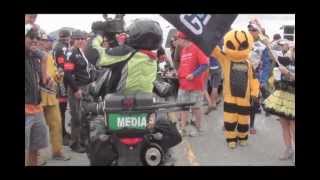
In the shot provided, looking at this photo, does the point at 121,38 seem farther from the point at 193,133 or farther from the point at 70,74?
the point at 193,133

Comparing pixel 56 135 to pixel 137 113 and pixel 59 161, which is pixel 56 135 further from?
pixel 137 113

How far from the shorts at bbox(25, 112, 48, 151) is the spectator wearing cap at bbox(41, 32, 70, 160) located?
2.5 inches

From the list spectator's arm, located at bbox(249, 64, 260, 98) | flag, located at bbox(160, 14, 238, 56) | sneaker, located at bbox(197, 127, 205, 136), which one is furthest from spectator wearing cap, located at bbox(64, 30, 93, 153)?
spectator's arm, located at bbox(249, 64, 260, 98)

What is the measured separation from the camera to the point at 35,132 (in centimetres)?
730

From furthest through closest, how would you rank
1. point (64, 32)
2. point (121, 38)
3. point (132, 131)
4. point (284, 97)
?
1. point (284, 97)
2. point (64, 32)
3. point (121, 38)
4. point (132, 131)

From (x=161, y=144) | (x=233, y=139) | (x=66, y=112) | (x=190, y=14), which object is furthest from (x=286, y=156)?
(x=66, y=112)

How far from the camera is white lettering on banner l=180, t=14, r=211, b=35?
727 cm

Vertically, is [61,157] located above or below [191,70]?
below

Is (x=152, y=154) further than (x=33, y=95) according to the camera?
No

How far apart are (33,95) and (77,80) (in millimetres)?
501

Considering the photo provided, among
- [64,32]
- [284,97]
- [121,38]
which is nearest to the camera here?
[121,38]

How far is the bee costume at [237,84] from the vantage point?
Result: 732 cm

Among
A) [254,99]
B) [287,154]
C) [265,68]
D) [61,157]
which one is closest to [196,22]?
[265,68]
